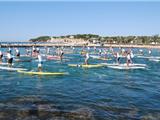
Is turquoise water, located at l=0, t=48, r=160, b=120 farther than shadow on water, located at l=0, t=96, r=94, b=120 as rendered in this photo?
Yes

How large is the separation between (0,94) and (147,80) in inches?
756

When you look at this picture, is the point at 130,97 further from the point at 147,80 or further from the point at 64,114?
the point at 147,80

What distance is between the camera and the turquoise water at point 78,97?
69.2ft

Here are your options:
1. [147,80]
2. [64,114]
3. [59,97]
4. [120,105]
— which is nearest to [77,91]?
[59,97]

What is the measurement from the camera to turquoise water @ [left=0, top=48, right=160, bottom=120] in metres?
21.1

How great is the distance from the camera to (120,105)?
78.7 feet

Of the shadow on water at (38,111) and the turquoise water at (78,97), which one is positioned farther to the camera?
the turquoise water at (78,97)

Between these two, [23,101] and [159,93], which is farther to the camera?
[159,93]

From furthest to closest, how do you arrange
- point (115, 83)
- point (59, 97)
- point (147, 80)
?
→ point (147, 80) < point (115, 83) < point (59, 97)

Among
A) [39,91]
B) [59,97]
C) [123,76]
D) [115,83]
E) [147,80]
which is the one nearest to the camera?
[59,97]

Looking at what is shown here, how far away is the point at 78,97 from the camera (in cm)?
2664

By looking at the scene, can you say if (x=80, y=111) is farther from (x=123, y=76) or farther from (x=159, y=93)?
(x=123, y=76)

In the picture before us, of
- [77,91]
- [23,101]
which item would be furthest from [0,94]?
[77,91]

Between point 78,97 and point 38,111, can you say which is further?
point 78,97
